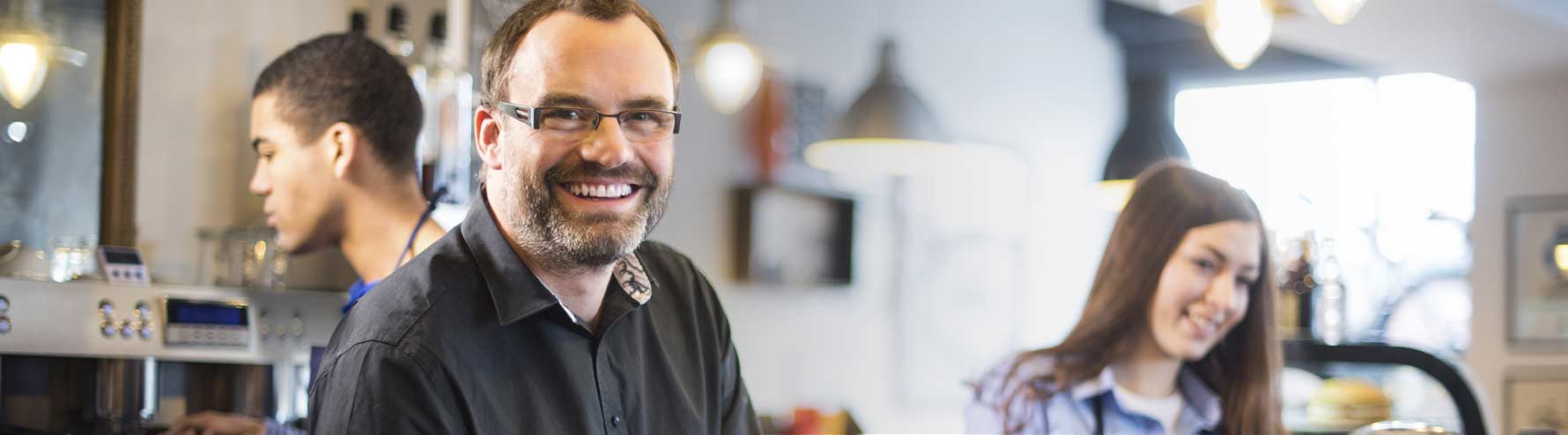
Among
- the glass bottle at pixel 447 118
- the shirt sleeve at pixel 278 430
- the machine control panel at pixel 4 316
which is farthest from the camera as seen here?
the glass bottle at pixel 447 118

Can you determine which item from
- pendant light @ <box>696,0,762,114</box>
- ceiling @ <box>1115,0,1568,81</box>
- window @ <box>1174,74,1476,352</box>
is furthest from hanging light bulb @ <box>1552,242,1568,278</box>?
pendant light @ <box>696,0,762,114</box>

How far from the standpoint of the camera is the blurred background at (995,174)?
7.45ft

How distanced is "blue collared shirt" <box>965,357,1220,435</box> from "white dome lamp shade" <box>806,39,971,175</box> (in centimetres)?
52

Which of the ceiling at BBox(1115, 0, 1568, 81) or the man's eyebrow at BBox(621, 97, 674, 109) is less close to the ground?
the ceiling at BBox(1115, 0, 1568, 81)

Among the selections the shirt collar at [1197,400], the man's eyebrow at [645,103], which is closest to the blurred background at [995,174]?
the shirt collar at [1197,400]

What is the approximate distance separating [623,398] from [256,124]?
113 cm

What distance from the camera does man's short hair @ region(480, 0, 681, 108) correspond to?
59.4 inches

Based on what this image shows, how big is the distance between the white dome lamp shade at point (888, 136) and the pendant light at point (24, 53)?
1.68 metres

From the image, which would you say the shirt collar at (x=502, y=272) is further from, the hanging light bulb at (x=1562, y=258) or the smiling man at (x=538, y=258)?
the hanging light bulb at (x=1562, y=258)

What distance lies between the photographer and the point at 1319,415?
264 cm

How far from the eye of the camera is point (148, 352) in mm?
2240

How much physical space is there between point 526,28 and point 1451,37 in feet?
6.03

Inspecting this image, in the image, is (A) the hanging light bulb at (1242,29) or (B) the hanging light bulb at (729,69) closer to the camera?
(A) the hanging light bulb at (1242,29)

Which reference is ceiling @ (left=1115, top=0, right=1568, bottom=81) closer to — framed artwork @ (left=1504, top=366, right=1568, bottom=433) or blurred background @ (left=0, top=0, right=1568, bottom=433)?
blurred background @ (left=0, top=0, right=1568, bottom=433)
